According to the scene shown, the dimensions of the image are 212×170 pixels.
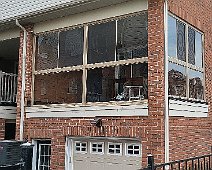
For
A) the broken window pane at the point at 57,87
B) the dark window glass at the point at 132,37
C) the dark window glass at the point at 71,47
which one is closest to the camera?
the dark window glass at the point at 132,37

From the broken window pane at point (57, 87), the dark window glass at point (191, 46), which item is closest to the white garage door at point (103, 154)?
the broken window pane at point (57, 87)

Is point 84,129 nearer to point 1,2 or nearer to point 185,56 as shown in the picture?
point 185,56

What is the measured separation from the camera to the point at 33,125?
10.1 meters

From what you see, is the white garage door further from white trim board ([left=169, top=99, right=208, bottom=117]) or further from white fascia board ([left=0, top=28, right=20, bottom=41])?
white fascia board ([left=0, top=28, right=20, bottom=41])

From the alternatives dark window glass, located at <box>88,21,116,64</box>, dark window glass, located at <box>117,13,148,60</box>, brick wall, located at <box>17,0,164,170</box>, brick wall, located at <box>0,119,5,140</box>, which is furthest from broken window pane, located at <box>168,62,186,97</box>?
brick wall, located at <box>0,119,5,140</box>

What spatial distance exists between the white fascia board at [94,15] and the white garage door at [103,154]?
3173 mm

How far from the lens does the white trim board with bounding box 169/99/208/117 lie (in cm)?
823

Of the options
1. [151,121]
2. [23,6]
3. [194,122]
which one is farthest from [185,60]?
[23,6]

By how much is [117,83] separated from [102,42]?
1.17 m

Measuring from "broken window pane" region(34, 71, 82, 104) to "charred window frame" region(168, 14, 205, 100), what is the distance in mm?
2964

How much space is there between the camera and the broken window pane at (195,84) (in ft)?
30.9

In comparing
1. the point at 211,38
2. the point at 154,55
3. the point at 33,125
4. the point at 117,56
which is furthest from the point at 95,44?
the point at 211,38

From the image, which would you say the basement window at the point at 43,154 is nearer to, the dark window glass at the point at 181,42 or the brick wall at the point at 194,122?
the brick wall at the point at 194,122

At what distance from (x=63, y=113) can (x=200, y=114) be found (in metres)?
3.72
